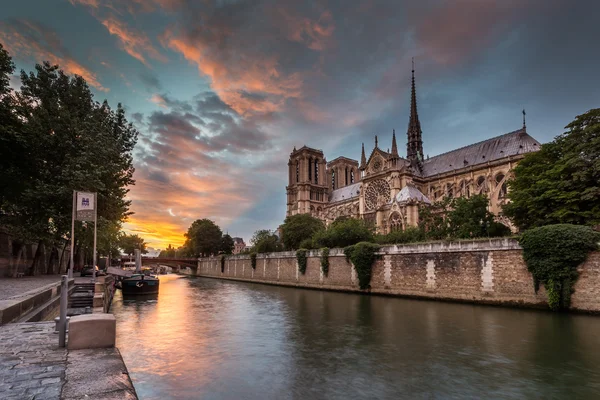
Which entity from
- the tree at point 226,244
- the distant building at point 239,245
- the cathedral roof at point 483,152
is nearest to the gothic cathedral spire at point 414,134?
the cathedral roof at point 483,152

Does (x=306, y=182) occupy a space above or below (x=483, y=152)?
above

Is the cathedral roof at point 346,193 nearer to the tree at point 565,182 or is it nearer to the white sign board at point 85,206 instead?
the tree at point 565,182

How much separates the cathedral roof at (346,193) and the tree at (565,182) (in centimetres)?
5696

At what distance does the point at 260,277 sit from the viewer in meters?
49.5

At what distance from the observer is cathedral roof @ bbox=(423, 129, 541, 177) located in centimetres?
5324

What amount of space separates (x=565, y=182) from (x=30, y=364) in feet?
86.8

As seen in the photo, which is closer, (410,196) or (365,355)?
(365,355)

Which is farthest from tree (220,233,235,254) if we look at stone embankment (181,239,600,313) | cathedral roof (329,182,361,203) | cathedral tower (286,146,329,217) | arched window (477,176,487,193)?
arched window (477,176,487,193)

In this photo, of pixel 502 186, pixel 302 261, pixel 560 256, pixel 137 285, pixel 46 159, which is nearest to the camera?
pixel 560 256

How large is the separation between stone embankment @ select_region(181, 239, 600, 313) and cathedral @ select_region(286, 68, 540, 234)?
15368 millimetres

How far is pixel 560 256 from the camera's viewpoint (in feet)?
59.7

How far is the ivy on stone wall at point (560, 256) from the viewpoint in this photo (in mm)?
17750

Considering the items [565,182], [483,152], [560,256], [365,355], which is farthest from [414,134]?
[365,355]

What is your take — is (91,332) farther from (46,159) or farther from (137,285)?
(137,285)
